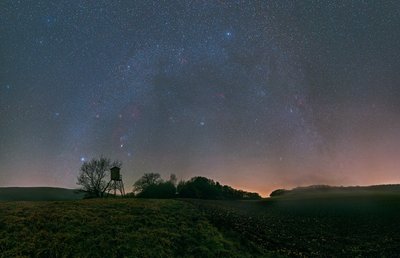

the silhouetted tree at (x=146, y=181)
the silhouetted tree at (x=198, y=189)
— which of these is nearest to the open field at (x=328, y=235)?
the silhouetted tree at (x=198, y=189)

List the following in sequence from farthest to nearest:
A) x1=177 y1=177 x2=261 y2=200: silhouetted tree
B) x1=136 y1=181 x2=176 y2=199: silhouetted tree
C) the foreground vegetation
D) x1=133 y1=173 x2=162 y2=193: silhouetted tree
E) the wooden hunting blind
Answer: x1=133 y1=173 x2=162 y2=193: silhouetted tree < x1=177 y1=177 x2=261 y2=200: silhouetted tree < x1=136 y1=181 x2=176 y2=199: silhouetted tree < the wooden hunting blind < the foreground vegetation

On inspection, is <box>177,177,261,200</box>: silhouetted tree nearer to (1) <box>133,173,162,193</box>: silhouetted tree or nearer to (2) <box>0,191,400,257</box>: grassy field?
(1) <box>133,173,162,193</box>: silhouetted tree

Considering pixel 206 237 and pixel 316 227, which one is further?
pixel 316 227

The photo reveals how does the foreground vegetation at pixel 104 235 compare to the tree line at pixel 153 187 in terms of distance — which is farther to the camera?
the tree line at pixel 153 187

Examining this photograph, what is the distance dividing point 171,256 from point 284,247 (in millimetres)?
10409

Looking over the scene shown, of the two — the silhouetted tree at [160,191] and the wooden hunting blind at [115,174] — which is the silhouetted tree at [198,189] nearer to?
the silhouetted tree at [160,191]

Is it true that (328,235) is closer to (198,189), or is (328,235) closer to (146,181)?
(198,189)

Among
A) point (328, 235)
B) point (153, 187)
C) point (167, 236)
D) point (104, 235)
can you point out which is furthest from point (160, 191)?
point (104, 235)

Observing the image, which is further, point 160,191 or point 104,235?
point 160,191

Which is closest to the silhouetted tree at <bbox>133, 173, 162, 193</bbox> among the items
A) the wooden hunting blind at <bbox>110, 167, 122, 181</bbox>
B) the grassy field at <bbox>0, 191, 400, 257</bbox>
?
the wooden hunting blind at <bbox>110, 167, 122, 181</bbox>

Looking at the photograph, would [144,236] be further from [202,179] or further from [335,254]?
[202,179]

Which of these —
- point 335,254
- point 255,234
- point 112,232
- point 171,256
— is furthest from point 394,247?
point 112,232

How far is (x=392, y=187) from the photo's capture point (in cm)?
11469

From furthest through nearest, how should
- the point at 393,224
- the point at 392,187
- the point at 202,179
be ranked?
the point at 392,187
the point at 202,179
the point at 393,224
